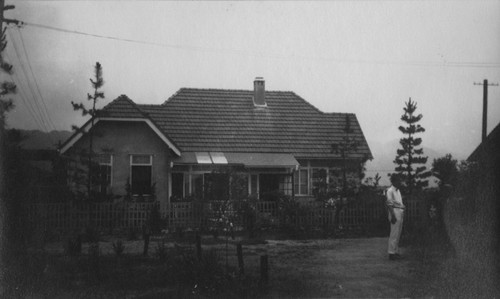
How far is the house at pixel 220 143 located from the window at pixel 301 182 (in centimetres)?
5

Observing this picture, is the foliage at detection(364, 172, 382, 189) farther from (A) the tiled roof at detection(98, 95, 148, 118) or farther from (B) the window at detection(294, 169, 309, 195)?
(A) the tiled roof at detection(98, 95, 148, 118)

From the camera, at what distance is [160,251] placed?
10953mm

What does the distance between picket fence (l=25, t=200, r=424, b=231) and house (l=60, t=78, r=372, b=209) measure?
137 centimetres

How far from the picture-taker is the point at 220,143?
25.4 meters

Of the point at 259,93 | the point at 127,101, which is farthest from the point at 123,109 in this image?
the point at 259,93

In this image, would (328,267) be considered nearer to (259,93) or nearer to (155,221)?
(155,221)

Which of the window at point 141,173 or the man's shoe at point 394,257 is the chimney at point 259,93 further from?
the man's shoe at point 394,257

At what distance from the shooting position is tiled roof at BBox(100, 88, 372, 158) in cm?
2552

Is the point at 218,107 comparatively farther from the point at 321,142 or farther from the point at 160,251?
the point at 160,251

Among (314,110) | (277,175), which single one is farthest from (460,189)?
(314,110)

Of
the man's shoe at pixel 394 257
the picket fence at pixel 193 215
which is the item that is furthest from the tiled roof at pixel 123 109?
the man's shoe at pixel 394 257

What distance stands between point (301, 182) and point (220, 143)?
4.44m

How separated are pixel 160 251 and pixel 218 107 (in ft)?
55.7

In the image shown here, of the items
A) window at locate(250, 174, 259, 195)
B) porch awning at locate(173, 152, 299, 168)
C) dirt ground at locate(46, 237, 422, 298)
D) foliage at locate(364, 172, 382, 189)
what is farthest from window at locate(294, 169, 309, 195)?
dirt ground at locate(46, 237, 422, 298)
